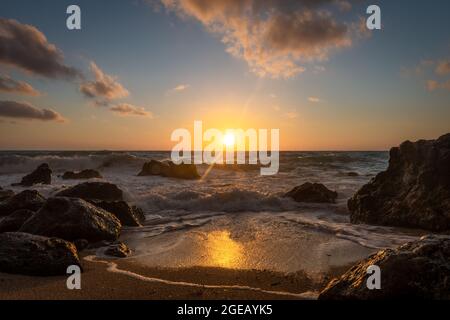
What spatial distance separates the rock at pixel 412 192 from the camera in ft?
25.1

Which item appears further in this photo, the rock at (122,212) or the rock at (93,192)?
the rock at (93,192)

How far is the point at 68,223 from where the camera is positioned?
6.17 meters

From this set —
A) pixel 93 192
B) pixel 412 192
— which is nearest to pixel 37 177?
pixel 93 192

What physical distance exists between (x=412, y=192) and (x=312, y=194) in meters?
3.51

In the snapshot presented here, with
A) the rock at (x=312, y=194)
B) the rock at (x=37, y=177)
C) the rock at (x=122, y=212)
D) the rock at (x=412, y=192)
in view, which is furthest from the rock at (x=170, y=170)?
the rock at (x=412, y=192)

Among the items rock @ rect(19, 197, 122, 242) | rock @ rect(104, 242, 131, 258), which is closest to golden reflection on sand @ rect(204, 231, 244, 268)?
rock @ rect(104, 242, 131, 258)

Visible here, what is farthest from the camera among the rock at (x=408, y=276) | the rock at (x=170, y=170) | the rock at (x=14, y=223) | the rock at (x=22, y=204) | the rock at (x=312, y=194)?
the rock at (x=170, y=170)

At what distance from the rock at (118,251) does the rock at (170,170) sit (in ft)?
49.7

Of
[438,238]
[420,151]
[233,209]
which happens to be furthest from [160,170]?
[438,238]

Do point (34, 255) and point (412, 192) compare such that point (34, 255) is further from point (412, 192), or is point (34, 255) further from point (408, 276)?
point (412, 192)

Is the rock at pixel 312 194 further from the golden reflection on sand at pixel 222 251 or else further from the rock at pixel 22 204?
the rock at pixel 22 204

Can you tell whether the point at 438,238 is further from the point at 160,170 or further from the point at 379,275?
the point at 160,170

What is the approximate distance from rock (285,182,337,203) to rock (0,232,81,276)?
7.88m

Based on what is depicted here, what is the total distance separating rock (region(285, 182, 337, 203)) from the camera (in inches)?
447
